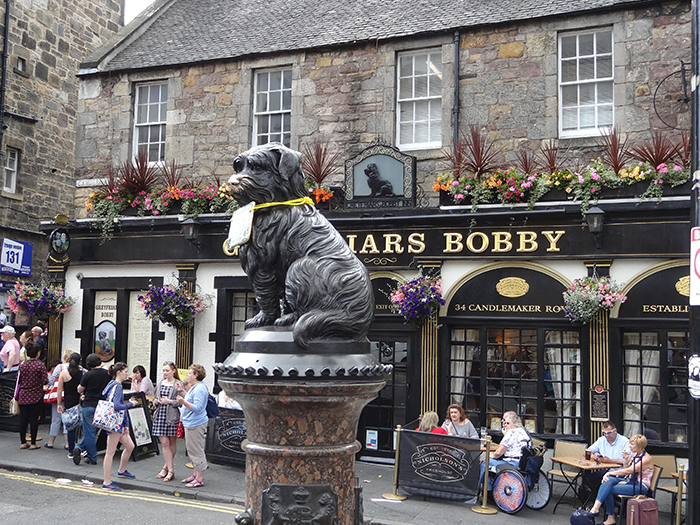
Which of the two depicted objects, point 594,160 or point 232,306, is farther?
point 232,306

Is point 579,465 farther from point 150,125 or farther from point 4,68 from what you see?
point 4,68

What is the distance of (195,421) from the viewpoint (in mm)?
9156

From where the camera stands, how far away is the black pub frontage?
1034cm

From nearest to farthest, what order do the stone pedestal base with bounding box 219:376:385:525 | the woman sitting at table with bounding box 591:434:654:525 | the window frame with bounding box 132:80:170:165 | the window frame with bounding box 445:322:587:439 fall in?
the stone pedestal base with bounding box 219:376:385:525
the woman sitting at table with bounding box 591:434:654:525
the window frame with bounding box 445:322:587:439
the window frame with bounding box 132:80:170:165

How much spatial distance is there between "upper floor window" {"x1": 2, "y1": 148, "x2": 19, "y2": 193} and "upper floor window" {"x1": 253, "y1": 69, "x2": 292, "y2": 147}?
9.09m

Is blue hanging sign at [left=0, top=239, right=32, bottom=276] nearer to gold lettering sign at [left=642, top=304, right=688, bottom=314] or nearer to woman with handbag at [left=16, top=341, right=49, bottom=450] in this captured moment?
woman with handbag at [left=16, top=341, right=49, bottom=450]

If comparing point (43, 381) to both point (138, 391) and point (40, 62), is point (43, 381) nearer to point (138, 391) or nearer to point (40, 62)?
point (138, 391)

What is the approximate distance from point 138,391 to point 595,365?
711 cm

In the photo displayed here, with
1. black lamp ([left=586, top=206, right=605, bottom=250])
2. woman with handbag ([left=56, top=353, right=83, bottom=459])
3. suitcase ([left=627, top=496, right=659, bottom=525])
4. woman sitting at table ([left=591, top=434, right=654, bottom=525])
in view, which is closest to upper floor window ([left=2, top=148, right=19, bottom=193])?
woman with handbag ([left=56, top=353, right=83, bottom=459])

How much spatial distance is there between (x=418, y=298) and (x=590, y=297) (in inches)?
101

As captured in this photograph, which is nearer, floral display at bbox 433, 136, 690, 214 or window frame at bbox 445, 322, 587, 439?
floral display at bbox 433, 136, 690, 214

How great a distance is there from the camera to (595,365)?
10.6m

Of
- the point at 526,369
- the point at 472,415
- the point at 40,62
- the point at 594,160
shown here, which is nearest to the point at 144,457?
the point at 472,415

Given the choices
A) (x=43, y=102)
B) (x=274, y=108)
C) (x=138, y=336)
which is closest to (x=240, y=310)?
(x=138, y=336)
